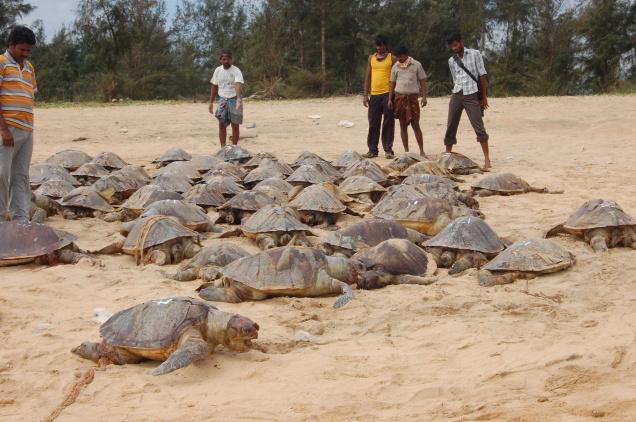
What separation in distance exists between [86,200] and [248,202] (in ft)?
5.85

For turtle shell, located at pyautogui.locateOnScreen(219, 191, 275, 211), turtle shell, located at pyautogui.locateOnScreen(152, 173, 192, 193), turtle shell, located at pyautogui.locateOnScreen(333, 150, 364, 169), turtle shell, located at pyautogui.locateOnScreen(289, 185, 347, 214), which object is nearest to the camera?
turtle shell, located at pyautogui.locateOnScreen(289, 185, 347, 214)

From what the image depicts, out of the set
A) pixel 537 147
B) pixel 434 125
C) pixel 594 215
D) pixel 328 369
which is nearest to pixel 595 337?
pixel 328 369

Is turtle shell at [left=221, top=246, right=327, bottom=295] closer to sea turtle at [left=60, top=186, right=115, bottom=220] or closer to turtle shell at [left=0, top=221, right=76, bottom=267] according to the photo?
turtle shell at [left=0, top=221, right=76, bottom=267]

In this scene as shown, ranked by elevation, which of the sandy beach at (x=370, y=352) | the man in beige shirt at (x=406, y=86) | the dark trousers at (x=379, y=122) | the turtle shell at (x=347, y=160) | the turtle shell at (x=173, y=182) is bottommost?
the sandy beach at (x=370, y=352)

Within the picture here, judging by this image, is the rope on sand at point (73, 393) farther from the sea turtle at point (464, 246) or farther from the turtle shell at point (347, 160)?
the turtle shell at point (347, 160)

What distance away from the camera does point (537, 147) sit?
457 inches

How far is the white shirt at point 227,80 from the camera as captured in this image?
34.3 feet

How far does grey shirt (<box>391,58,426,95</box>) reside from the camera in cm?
1008

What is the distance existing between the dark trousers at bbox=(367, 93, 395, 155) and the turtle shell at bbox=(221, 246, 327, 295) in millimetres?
6260

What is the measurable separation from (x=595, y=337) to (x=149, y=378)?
7.56ft

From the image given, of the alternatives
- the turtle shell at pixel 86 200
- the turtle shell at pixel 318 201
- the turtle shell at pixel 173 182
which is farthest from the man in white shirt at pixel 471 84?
the turtle shell at pixel 86 200

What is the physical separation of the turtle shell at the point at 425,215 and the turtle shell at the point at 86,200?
10.1 feet

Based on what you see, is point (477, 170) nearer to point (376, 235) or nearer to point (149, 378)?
point (376, 235)

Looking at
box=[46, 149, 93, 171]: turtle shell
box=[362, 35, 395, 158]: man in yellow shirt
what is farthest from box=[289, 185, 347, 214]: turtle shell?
box=[46, 149, 93, 171]: turtle shell
